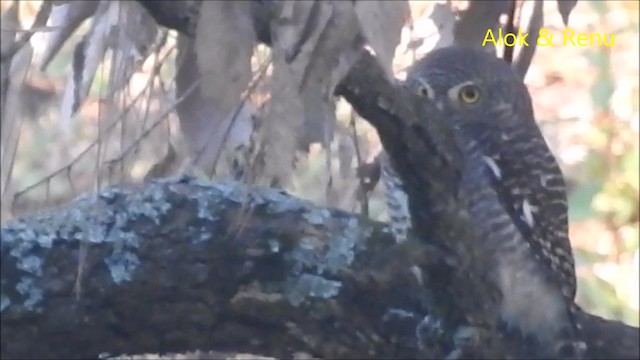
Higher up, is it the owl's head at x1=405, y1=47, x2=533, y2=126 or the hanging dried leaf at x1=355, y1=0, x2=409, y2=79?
the owl's head at x1=405, y1=47, x2=533, y2=126

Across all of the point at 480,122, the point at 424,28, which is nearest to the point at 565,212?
the point at 480,122

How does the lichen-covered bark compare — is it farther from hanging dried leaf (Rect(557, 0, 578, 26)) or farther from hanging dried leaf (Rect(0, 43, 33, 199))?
hanging dried leaf (Rect(557, 0, 578, 26))

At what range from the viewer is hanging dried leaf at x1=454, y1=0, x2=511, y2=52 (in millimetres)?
1465

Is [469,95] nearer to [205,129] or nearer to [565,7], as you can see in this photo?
[565,7]

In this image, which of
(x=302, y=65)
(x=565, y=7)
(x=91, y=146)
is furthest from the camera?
(x=565, y=7)

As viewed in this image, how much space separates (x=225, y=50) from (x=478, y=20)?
0.60 meters

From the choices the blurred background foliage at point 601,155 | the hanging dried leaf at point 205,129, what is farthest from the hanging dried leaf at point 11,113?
the blurred background foliage at point 601,155

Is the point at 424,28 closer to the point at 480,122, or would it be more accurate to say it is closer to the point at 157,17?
the point at 480,122

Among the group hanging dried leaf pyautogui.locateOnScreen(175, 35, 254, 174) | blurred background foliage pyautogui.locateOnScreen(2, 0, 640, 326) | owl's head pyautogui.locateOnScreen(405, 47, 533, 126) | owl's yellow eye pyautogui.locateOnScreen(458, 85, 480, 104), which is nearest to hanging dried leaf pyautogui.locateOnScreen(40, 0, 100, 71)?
hanging dried leaf pyautogui.locateOnScreen(175, 35, 254, 174)

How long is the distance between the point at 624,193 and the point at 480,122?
1499 mm

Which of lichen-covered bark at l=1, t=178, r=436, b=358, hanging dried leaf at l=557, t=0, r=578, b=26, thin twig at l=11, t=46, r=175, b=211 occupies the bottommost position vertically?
lichen-covered bark at l=1, t=178, r=436, b=358

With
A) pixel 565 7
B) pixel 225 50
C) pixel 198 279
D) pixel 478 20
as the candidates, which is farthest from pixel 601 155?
pixel 225 50

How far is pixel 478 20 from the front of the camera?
1487 mm

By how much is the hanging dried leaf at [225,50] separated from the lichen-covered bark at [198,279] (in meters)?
0.24
